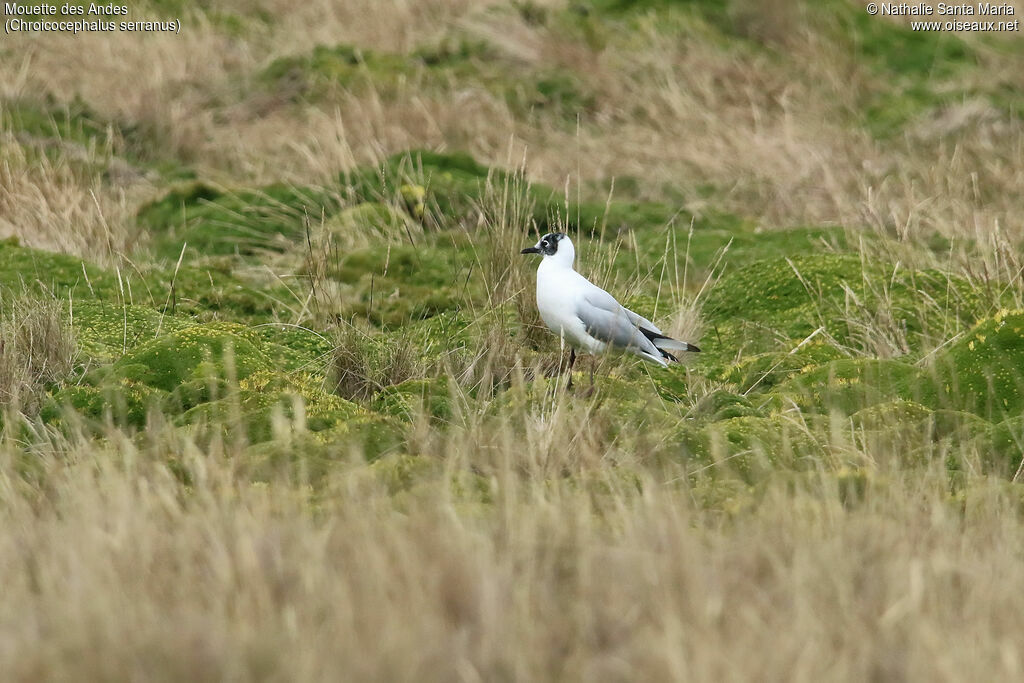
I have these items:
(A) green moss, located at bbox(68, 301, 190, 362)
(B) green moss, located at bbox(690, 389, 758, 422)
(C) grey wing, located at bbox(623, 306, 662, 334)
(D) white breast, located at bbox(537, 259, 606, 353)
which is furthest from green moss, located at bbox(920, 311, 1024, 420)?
(A) green moss, located at bbox(68, 301, 190, 362)

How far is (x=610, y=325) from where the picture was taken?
218 inches

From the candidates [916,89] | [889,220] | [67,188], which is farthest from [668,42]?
[67,188]

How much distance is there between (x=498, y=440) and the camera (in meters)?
4.29

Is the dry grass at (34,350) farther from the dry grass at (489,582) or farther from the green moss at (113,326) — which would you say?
the dry grass at (489,582)

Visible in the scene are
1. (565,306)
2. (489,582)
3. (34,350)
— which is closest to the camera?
(489,582)

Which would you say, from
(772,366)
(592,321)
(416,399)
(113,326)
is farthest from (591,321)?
(113,326)

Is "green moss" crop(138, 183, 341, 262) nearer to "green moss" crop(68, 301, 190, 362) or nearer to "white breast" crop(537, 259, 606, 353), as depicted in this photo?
"green moss" crop(68, 301, 190, 362)

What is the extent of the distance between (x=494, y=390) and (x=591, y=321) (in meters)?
0.44

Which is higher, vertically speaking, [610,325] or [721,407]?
[610,325]

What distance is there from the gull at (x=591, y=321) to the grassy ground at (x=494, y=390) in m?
0.12

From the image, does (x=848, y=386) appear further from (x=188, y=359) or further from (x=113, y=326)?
(x=113, y=326)

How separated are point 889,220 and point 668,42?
17.3 feet

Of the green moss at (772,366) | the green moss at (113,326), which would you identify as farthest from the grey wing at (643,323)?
the green moss at (113,326)

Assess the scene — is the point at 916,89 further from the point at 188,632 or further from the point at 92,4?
the point at 188,632
